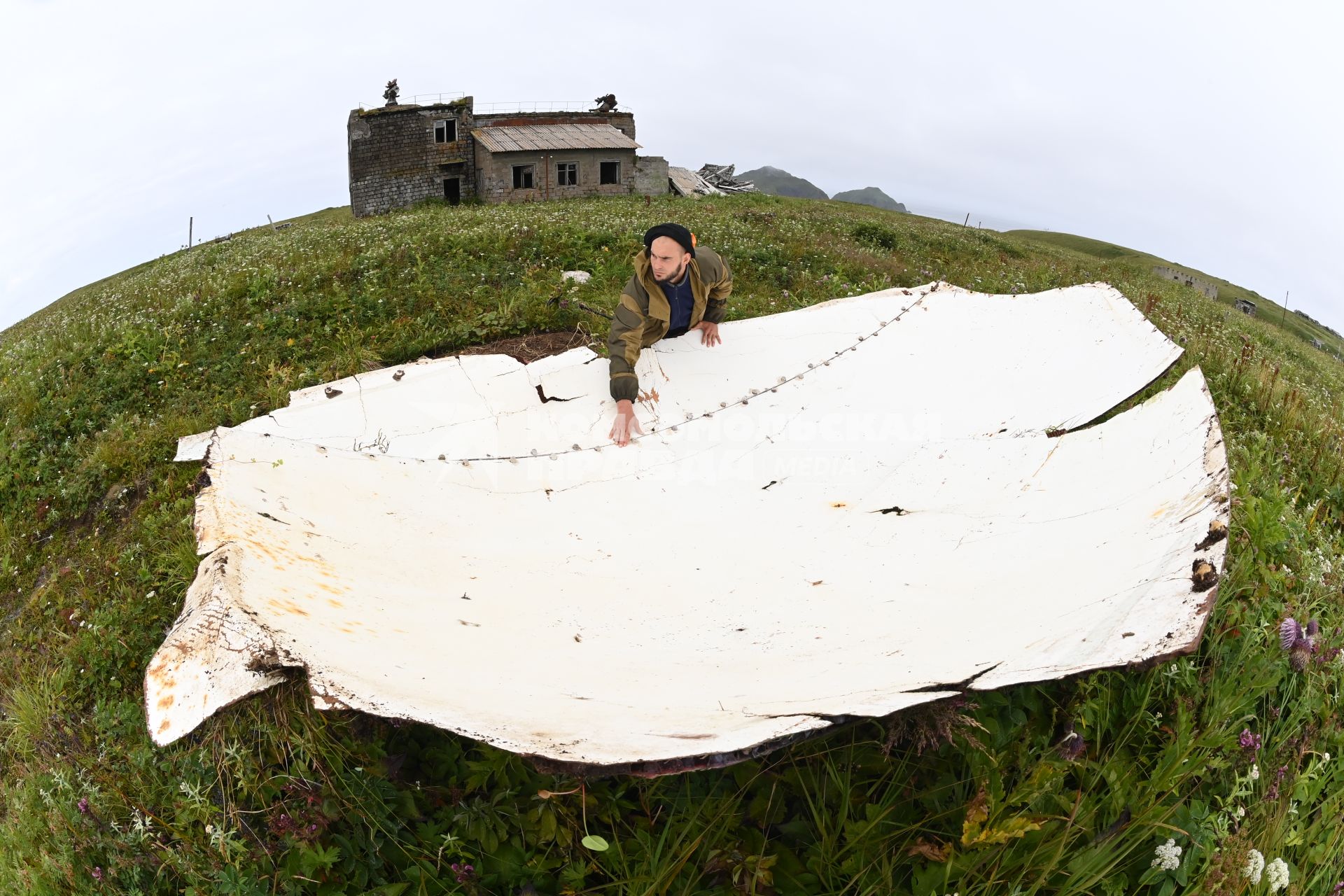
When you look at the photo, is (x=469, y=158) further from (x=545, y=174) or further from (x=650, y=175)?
(x=650, y=175)

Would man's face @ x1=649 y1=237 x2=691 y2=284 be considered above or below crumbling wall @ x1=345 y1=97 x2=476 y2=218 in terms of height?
below

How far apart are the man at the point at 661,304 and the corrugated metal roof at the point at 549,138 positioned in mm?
32387

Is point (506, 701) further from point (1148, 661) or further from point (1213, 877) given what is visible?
point (1213, 877)

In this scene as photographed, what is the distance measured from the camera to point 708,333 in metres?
5.06

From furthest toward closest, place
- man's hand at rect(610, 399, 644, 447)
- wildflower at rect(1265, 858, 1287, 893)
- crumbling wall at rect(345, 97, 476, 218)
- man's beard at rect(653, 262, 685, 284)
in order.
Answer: crumbling wall at rect(345, 97, 476, 218)
man's beard at rect(653, 262, 685, 284)
man's hand at rect(610, 399, 644, 447)
wildflower at rect(1265, 858, 1287, 893)

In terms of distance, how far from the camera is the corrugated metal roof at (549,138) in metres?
33.9

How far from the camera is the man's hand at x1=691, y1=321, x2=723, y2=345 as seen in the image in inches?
198

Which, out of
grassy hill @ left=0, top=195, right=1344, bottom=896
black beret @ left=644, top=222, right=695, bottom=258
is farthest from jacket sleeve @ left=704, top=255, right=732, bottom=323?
grassy hill @ left=0, top=195, right=1344, bottom=896

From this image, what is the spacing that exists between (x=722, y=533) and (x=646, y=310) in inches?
67.4

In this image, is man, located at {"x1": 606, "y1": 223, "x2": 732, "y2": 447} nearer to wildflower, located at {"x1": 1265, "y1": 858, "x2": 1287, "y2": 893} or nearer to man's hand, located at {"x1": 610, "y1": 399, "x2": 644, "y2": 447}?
man's hand, located at {"x1": 610, "y1": 399, "x2": 644, "y2": 447}

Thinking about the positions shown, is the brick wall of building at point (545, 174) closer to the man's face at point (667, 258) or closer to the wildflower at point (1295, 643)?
the man's face at point (667, 258)

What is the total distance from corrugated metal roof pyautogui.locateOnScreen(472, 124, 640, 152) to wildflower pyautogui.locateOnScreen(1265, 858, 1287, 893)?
1426 inches

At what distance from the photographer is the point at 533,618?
→ 3.16 m

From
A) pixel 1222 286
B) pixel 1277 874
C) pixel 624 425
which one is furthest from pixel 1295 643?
pixel 1222 286
